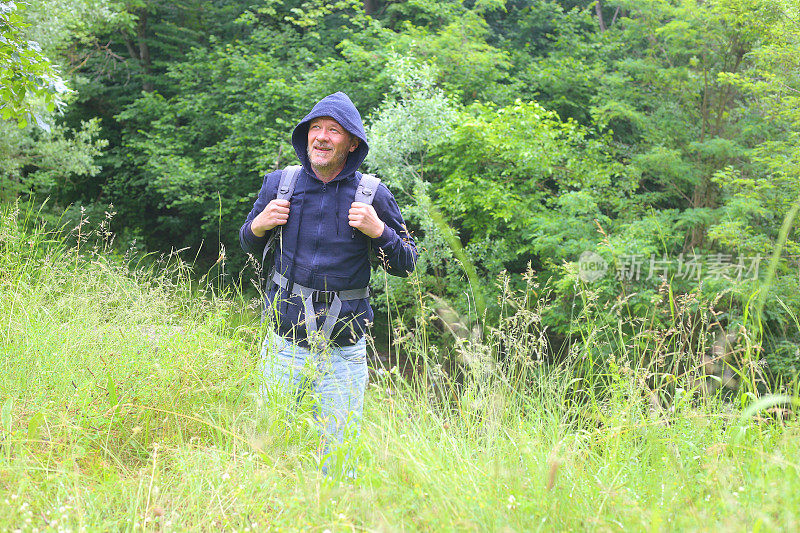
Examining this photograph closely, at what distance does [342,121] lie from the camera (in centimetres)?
284

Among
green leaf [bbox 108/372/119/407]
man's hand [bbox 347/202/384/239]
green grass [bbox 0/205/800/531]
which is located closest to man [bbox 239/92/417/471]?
man's hand [bbox 347/202/384/239]

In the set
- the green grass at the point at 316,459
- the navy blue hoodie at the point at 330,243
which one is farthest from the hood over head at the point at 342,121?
the green grass at the point at 316,459

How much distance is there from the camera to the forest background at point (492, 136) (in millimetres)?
6676

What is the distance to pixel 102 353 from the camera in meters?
2.67

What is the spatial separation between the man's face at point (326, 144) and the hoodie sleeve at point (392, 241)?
24 cm

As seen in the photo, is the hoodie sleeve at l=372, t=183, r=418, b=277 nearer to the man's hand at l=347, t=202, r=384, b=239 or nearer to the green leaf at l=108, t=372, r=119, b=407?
the man's hand at l=347, t=202, r=384, b=239

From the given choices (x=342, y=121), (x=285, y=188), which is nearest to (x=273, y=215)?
(x=285, y=188)

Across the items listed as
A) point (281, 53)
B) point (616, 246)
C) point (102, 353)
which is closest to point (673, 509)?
point (102, 353)

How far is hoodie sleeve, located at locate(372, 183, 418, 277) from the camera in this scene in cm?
280

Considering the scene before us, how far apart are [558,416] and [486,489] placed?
86cm

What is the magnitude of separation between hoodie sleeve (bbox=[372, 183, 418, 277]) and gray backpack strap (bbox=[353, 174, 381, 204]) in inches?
2.2

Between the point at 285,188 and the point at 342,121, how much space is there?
381 mm

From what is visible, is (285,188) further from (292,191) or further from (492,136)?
(492,136)

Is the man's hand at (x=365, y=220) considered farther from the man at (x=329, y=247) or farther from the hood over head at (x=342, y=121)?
the hood over head at (x=342, y=121)
